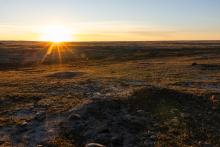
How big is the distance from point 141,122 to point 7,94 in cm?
839


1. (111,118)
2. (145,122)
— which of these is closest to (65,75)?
(111,118)

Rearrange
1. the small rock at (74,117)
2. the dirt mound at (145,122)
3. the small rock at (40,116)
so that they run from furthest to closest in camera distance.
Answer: the small rock at (40,116)
the small rock at (74,117)
the dirt mound at (145,122)

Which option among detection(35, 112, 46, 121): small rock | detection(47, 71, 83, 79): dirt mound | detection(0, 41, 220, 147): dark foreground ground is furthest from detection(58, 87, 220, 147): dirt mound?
detection(47, 71, 83, 79): dirt mound

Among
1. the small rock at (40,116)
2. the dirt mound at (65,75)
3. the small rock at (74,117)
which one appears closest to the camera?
the small rock at (74,117)

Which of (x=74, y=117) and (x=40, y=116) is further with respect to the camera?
(x=40, y=116)

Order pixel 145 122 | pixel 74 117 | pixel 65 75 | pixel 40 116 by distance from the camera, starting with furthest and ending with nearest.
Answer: pixel 65 75, pixel 40 116, pixel 74 117, pixel 145 122

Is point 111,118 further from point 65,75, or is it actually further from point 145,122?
point 65,75

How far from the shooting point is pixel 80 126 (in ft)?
47.2

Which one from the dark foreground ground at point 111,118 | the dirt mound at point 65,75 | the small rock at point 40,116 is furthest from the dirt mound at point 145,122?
the dirt mound at point 65,75

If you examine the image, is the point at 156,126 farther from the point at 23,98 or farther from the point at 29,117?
the point at 23,98

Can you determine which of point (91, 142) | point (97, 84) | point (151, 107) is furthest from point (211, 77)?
point (91, 142)

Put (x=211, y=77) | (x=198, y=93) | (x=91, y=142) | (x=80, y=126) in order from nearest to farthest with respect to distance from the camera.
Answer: (x=91, y=142) < (x=80, y=126) < (x=198, y=93) < (x=211, y=77)

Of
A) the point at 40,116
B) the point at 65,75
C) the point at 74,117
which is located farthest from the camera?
the point at 65,75

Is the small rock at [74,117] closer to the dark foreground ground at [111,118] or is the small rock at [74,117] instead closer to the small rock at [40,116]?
the dark foreground ground at [111,118]
